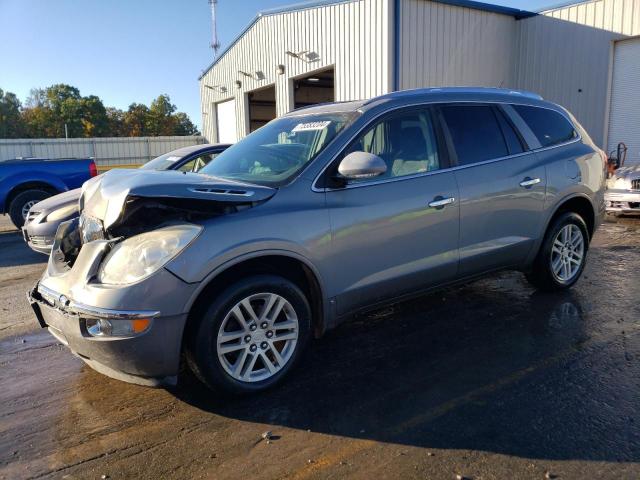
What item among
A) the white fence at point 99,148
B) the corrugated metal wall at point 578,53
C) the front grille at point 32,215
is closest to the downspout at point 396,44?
the corrugated metal wall at point 578,53

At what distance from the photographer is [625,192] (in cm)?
920

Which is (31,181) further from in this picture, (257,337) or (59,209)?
(257,337)

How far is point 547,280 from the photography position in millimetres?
4941

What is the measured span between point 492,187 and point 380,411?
216 cm

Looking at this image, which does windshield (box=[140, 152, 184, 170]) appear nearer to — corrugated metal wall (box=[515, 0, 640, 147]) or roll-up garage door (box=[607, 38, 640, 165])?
corrugated metal wall (box=[515, 0, 640, 147])

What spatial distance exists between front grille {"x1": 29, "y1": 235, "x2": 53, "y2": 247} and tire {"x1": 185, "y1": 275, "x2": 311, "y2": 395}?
459 centimetres

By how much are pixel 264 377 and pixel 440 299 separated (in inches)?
95.4

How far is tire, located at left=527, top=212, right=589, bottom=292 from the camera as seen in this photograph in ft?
15.9

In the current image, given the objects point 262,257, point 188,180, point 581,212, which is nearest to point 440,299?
point 581,212

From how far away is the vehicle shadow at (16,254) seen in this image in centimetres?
769

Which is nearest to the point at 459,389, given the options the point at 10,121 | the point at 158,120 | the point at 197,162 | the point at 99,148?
the point at 197,162

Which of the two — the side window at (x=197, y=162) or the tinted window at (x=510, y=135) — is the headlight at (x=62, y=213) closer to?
the side window at (x=197, y=162)

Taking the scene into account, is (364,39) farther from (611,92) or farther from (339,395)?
(339,395)

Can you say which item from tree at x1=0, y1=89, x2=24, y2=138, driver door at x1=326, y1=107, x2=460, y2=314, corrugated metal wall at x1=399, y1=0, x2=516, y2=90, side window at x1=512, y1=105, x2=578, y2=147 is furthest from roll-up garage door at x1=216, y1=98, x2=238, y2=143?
tree at x1=0, y1=89, x2=24, y2=138
